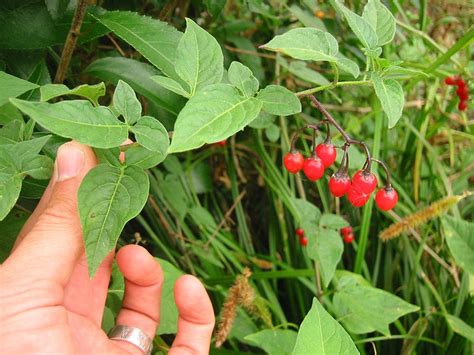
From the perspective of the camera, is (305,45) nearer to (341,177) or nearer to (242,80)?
(242,80)

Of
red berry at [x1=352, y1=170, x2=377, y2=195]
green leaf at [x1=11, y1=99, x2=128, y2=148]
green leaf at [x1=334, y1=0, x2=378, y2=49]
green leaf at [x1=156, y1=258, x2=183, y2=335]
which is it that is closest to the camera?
green leaf at [x1=11, y1=99, x2=128, y2=148]

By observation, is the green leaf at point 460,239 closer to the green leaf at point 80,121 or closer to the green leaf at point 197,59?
the green leaf at point 197,59

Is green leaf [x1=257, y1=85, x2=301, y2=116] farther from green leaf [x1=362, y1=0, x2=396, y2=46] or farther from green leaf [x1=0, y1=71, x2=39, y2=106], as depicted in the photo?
green leaf [x1=0, y1=71, x2=39, y2=106]

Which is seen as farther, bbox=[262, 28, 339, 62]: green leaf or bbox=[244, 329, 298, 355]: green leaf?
bbox=[244, 329, 298, 355]: green leaf

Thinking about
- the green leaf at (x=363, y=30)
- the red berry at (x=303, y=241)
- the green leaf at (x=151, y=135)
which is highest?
the green leaf at (x=363, y=30)

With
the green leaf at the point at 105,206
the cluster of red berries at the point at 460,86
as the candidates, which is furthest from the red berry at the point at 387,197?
the cluster of red berries at the point at 460,86

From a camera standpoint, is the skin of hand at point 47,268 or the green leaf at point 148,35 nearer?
the skin of hand at point 47,268

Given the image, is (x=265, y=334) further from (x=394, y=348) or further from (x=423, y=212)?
(x=394, y=348)

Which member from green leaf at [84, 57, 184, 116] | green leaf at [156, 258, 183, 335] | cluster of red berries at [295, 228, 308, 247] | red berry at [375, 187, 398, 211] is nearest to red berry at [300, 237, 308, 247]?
cluster of red berries at [295, 228, 308, 247]
